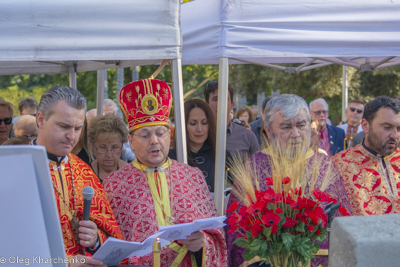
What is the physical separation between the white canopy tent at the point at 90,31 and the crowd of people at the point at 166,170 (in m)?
0.32

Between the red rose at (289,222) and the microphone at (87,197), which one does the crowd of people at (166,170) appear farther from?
the red rose at (289,222)

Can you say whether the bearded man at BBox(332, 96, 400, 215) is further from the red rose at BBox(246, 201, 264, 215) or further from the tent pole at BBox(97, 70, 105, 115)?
the tent pole at BBox(97, 70, 105, 115)

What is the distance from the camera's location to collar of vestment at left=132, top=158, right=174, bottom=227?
3.28 meters

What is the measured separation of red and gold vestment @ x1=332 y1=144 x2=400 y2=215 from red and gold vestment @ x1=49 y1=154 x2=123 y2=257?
1925 millimetres

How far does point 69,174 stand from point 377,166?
2463 mm

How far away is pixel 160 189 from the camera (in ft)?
11.1

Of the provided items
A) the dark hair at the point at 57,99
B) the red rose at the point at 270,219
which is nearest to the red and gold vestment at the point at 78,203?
the dark hair at the point at 57,99

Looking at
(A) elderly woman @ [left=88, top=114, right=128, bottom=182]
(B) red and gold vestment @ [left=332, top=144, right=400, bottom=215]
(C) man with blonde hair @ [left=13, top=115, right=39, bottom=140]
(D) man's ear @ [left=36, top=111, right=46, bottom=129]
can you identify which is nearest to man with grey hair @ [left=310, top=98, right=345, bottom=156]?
(B) red and gold vestment @ [left=332, top=144, right=400, bottom=215]

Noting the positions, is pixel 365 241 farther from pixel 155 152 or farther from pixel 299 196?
pixel 155 152

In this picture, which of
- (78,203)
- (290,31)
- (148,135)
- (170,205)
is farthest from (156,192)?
(290,31)

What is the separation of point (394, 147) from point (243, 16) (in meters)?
1.63

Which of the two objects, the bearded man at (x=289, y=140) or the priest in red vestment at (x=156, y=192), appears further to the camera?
the bearded man at (x=289, y=140)

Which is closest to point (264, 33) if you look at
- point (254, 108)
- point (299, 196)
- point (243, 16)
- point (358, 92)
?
point (243, 16)

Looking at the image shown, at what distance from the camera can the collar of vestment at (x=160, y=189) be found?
10.8ft
